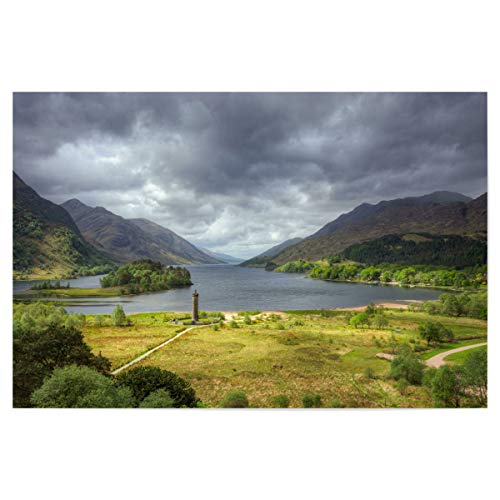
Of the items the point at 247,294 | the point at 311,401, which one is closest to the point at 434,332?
the point at 311,401

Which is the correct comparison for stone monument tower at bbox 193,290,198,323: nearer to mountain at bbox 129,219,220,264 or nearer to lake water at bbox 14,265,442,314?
lake water at bbox 14,265,442,314

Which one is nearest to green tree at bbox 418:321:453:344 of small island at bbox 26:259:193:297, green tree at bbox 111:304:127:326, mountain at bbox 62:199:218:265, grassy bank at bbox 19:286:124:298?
small island at bbox 26:259:193:297

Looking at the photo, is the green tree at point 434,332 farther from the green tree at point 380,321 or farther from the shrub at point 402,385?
the shrub at point 402,385

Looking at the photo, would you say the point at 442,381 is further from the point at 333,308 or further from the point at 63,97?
the point at 63,97

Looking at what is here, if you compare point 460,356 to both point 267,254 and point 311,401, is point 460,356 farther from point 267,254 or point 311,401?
point 267,254

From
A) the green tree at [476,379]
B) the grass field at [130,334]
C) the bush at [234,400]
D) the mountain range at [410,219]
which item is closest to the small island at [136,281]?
the grass field at [130,334]

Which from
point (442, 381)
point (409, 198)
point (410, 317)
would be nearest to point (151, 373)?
point (442, 381)
